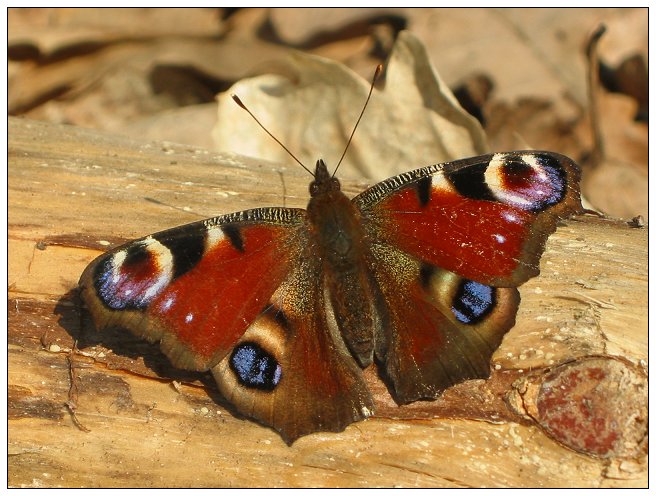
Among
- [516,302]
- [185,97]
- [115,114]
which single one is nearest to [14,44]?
[115,114]

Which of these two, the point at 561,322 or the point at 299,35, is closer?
the point at 561,322

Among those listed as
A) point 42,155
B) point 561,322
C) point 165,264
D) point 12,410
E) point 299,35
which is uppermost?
point 299,35

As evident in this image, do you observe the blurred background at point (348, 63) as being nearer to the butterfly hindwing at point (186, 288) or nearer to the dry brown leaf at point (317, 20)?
the dry brown leaf at point (317, 20)

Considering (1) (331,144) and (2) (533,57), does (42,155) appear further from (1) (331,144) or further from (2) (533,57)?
(2) (533,57)

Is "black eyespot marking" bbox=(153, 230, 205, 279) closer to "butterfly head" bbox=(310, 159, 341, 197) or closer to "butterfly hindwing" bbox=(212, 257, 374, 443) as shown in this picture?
"butterfly hindwing" bbox=(212, 257, 374, 443)

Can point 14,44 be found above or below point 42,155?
above

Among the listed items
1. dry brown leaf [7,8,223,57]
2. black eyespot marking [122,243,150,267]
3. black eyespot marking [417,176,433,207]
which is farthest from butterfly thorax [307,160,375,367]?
dry brown leaf [7,8,223,57]

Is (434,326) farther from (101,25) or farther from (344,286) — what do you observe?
(101,25)
